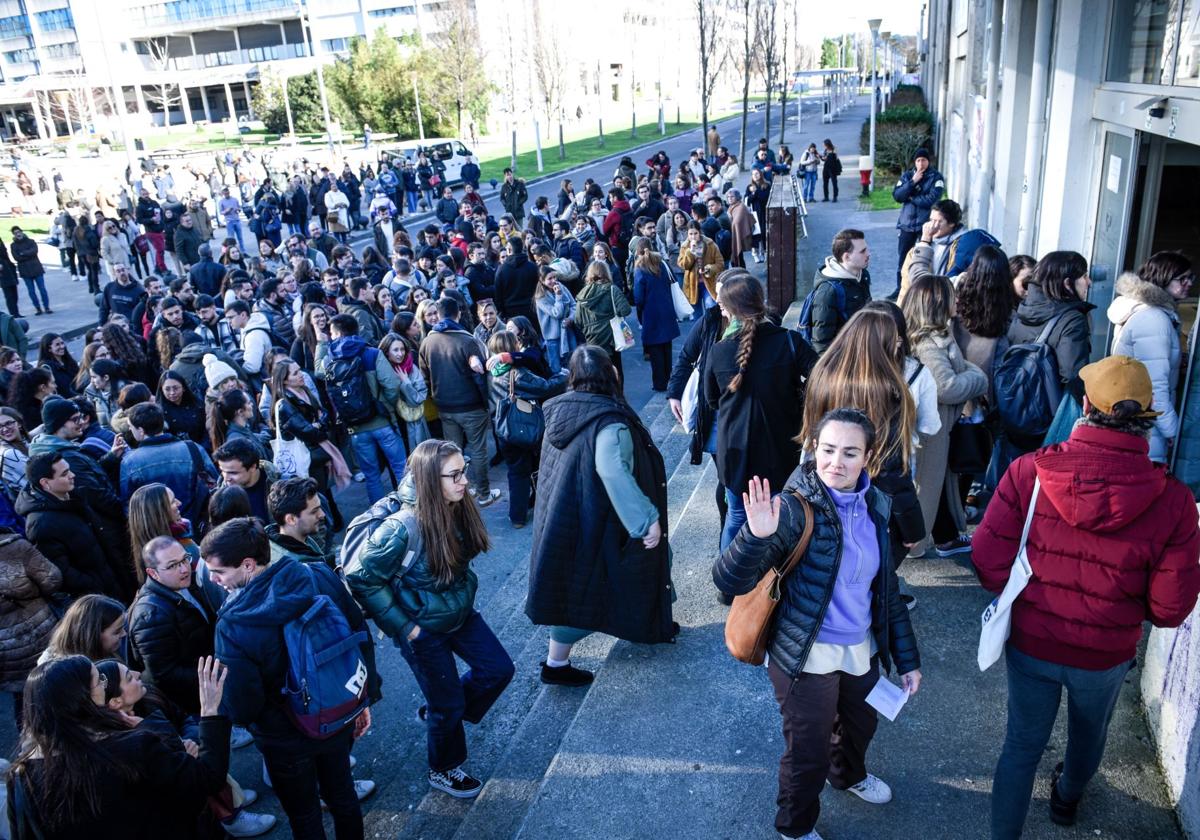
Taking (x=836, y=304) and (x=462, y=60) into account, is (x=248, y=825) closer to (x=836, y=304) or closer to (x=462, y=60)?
(x=836, y=304)

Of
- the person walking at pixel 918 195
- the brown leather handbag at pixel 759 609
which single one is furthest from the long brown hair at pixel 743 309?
the person walking at pixel 918 195

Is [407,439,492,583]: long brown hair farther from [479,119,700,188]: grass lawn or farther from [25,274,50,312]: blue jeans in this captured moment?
[479,119,700,188]: grass lawn

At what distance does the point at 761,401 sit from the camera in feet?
14.6

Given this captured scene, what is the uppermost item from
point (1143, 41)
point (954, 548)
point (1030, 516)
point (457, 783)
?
point (1143, 41)

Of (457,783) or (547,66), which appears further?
(547,66)

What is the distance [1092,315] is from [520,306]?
5.99 m

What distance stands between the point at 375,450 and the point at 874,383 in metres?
4.74

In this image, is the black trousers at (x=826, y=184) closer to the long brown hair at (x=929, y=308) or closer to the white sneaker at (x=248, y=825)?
the long brown hair at (x=929, y=308)

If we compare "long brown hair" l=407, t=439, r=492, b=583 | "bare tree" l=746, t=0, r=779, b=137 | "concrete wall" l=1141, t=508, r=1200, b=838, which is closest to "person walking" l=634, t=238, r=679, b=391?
"long brown hair" l=407, t=439, r=492, b=583

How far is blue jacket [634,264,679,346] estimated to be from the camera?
946cm

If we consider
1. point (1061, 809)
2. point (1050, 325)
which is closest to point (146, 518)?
point (1061, 809)

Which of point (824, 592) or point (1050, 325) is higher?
point (1050, 325)

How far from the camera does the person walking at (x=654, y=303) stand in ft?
31.1

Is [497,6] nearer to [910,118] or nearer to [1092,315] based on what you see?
[910,118]
